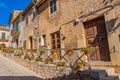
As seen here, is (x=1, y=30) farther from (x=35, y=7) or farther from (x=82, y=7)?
(x=82, y=7)

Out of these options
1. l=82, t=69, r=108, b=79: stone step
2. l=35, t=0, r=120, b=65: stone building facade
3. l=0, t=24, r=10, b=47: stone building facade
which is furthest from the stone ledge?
l=0, t=24, r=10, b=47: stone building facade

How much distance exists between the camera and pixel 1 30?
36.9 meters

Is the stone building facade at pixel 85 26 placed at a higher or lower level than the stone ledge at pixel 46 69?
higher

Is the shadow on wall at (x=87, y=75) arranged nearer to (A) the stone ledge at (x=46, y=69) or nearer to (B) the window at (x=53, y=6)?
(A) the stone ledge at (x=46, y=69)

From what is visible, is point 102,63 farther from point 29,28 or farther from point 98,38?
point 29,28

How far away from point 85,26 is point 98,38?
1289 millimetres

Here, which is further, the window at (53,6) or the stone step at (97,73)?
the window at (53,6)

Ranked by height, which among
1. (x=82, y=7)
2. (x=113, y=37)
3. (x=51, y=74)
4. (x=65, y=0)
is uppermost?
(x=65, y=0)

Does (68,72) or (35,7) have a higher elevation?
(35,7)

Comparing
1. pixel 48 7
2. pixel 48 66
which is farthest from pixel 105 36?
pixel 48 7

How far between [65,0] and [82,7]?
7.10ft

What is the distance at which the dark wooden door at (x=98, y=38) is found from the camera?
7.23 meters

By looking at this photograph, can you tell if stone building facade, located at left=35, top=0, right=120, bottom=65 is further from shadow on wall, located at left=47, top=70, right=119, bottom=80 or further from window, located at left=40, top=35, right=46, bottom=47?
shadow on wall, located at left=47, top=70, right=119, bottom=80

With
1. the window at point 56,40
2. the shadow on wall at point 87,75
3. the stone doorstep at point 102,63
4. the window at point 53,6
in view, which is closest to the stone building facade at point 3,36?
the window at point 53,6
